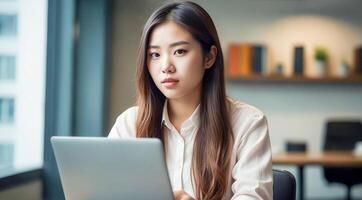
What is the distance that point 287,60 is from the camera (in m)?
4.86

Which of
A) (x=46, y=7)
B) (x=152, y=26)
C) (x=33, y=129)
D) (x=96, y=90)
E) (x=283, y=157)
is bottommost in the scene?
(x=283, y=157)

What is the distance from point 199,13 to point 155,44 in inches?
5.5

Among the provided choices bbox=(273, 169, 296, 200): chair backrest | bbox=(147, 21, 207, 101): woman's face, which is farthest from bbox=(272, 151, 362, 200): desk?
bbox=(147, 21, 207, 101): woman's face

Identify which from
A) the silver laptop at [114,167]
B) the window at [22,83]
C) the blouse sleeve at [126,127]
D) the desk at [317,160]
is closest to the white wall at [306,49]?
the desk at [317,160]

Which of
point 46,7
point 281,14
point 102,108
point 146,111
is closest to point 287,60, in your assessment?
point 281,14

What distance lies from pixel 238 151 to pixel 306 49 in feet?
13.0

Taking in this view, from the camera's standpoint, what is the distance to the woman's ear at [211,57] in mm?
1192

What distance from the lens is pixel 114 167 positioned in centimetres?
88

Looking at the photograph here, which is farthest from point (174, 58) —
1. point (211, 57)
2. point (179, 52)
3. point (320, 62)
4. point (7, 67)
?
point (320, 62)

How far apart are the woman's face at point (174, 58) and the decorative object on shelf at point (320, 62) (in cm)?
386

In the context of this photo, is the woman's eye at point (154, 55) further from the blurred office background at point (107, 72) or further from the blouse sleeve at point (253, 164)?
the blurred office background at point (107, 72)

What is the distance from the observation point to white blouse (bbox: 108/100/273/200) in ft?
3.59

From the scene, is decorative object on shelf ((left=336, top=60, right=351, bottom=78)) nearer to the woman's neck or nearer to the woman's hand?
the woman's neck

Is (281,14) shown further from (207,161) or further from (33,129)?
(207,161)
